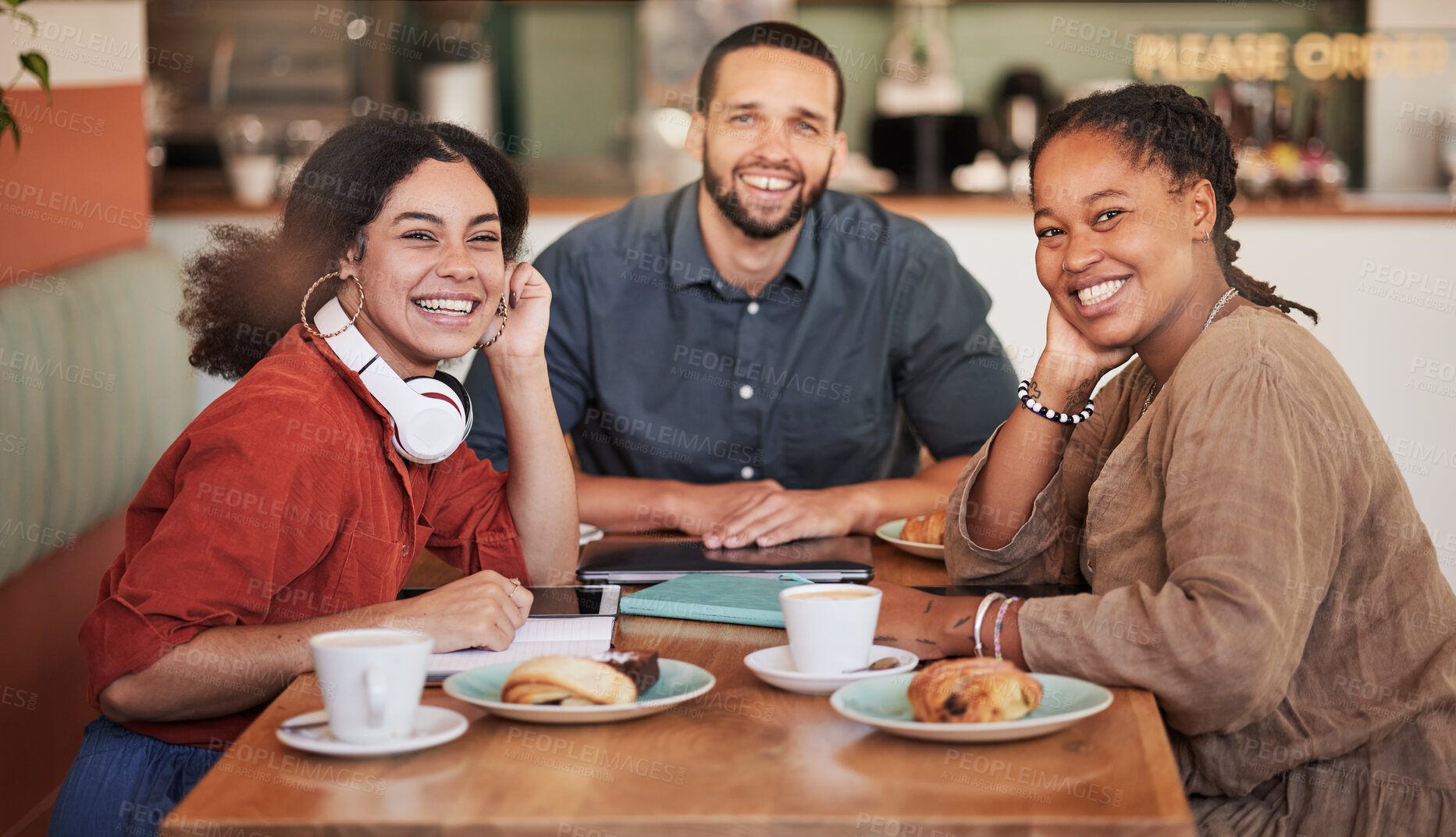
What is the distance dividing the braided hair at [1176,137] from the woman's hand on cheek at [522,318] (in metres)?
0.65

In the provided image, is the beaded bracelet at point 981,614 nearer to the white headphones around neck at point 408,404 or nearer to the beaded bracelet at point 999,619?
the beaded bracelet at point 999,619

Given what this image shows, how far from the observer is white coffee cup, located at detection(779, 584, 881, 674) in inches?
42.9

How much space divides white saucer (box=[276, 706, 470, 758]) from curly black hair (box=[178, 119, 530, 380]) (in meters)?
0.64

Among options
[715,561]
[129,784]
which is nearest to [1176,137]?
[715,561]

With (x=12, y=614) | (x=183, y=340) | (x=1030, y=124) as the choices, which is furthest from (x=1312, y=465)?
→ (x=1030, y=124)

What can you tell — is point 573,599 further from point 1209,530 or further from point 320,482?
point 1209,530

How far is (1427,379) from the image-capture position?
326 centimetres

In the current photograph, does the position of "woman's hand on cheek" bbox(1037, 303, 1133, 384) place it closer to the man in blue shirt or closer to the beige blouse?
the beige blouse

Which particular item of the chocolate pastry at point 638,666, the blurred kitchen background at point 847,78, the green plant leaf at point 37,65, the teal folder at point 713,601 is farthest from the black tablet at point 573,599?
the blurred kitchen background at point 847,78

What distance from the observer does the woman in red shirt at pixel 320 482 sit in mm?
1201

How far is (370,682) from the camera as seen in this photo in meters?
0.93

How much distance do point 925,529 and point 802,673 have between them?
646mm

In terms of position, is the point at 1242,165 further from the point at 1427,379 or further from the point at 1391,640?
the point at 1391,640

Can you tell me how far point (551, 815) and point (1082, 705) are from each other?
42cm
